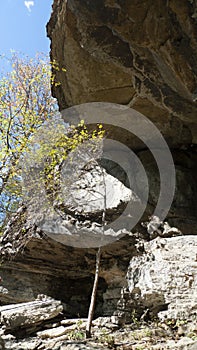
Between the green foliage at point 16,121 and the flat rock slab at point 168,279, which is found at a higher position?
the green foliage at point 16,121

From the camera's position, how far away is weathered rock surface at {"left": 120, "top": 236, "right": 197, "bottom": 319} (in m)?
6.53

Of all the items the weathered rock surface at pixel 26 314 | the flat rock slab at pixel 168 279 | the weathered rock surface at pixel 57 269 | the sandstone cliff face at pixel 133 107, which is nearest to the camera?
the sandstone cliff face at pixel 133 107

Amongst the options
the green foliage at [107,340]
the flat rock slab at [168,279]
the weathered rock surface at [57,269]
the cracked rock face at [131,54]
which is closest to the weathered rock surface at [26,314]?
the weathered rock surface at [57,269]

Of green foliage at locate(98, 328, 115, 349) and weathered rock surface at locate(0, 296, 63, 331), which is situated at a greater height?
weathered rock surface at locate(0, 296, 63, 331)

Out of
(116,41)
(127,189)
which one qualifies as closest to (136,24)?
(116,41)

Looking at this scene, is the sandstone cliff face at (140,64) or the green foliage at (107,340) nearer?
the sandstone cliff face at (140,64)

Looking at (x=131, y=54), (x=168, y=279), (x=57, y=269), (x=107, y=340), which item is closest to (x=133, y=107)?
(x=131, y=54)

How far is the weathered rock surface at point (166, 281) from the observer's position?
6.53m

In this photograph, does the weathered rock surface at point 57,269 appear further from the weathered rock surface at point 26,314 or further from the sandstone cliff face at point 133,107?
the weathered rock surface at point 26,314

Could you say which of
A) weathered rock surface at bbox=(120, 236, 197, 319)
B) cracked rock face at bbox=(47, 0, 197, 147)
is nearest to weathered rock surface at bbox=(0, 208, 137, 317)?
weathered rock surface at bbox=(120, 236, 197, 319)

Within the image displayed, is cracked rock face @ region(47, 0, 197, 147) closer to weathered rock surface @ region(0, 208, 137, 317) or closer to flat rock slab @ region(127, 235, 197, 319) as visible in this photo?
flat rock slab @ region(127, 235, 197, 319)

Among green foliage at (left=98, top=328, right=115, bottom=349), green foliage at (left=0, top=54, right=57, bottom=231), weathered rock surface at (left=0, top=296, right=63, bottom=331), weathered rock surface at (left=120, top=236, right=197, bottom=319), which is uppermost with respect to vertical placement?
green foliage at (left=0, top=54, right=57, bottom=231)

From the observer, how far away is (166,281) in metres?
6.84

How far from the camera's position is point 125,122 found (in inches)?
359
